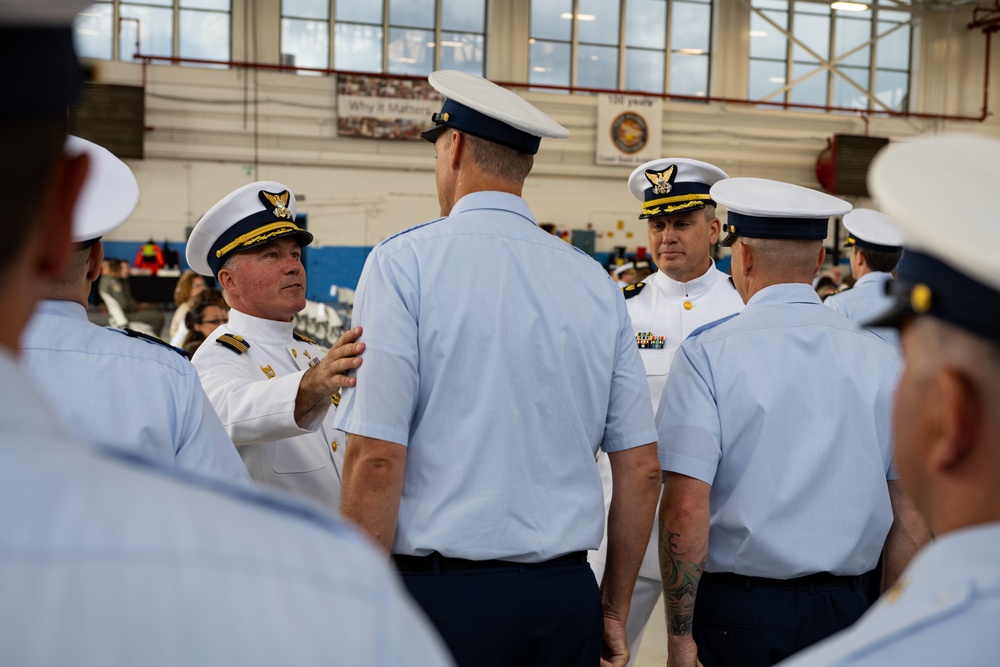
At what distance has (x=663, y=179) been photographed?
159 inches

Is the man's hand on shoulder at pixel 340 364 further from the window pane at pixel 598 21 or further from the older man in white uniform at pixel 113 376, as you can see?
the window pane at pixel 598 21

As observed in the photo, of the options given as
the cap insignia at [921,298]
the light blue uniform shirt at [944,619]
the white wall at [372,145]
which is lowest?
the light blue uniform shirt at [944,619]

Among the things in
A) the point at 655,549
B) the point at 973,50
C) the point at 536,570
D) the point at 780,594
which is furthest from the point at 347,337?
the point at 973,50

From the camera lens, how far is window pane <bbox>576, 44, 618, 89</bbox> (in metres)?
14.2

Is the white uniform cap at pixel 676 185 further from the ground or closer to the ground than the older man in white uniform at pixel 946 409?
further from the ground

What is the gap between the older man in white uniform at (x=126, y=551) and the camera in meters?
0.60

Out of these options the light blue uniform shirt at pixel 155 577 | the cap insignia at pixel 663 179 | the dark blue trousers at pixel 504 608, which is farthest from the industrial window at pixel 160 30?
the light blue uniform shirt at pixel 155 577

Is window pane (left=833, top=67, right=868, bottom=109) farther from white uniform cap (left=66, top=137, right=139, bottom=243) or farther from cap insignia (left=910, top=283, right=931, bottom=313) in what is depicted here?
cap insignia (left=910, top=283, right=931, bottom=313)

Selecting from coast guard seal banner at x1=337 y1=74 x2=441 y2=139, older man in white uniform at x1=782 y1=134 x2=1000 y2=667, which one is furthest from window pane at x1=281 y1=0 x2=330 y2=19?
older man in white uniform at x1=782 y1=134 x2=1000 y2=667

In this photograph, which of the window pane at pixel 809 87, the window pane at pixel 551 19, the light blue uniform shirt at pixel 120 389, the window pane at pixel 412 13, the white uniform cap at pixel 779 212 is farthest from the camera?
the window pane at pixel 809 87

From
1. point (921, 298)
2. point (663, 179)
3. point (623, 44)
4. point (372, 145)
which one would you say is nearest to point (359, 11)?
point (372, 145)

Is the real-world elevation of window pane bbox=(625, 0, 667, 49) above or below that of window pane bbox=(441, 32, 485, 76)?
above

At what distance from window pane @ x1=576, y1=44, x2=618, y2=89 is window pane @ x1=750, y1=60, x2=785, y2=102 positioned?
6.83ft

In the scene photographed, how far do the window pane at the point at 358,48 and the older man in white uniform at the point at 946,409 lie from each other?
13302mm
